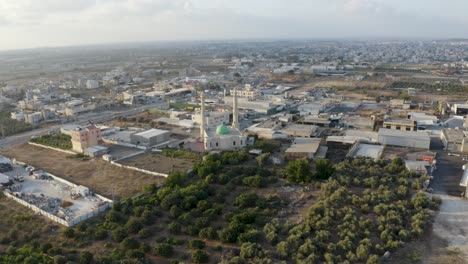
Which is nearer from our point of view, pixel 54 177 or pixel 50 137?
pixel 54 177

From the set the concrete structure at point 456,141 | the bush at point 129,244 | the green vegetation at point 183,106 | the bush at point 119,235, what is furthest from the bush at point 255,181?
the green vegetation at point 183,106

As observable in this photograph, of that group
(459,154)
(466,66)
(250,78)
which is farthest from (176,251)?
(466,66)

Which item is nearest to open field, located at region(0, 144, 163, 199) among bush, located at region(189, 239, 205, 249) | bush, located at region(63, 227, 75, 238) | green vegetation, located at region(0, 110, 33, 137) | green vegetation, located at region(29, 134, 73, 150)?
green vegetation, located at region(29, 134, 73, 150)

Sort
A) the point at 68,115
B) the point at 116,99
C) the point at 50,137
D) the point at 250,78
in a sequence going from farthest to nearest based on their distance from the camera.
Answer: the point at 250,78 → the point at 116,99 → the point at 68,115 → the point at 50,137

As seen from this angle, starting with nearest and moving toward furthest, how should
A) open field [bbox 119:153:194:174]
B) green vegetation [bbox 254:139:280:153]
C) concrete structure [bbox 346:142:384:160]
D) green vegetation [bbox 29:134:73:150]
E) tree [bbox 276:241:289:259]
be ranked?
tree [bbox 276:241:289:259], open field [bbox 119:153:194:174], concrete structure [bbox 346:142:384:160], green vegetation [bbox 254:139:280:153], green vegetation [bbox 29:134:73:150]

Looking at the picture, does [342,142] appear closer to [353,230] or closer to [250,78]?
[353,230]

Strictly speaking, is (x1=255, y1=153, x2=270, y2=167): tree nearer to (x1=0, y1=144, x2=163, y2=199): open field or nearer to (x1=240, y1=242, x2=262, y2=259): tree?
(x1=0, y1=144, x2=163, y2=199): open field
